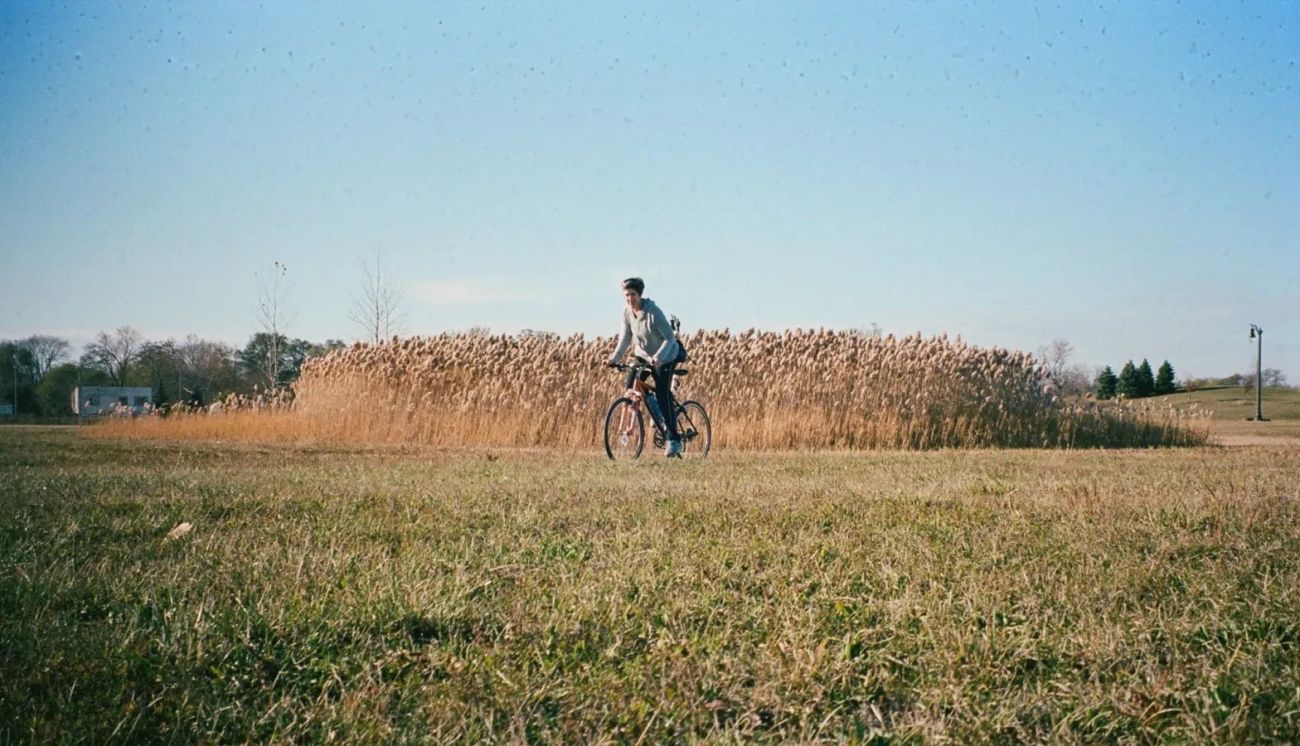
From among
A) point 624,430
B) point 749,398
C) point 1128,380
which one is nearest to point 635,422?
point 624,430

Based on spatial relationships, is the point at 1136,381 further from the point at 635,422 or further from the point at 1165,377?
the point at 635,422

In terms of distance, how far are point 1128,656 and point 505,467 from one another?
24.7ft

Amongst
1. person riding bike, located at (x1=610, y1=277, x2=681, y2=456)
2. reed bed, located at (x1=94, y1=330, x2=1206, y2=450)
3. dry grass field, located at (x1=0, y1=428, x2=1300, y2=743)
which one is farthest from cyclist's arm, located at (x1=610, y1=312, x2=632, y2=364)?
dry grass field, located at (x1=0, y1=428, x2=1300, y2=743)

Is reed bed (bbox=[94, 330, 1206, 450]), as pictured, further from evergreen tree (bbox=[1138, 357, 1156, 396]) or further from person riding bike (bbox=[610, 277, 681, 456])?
evergreen tree (bbox=[1138, 357, 1156, 396])

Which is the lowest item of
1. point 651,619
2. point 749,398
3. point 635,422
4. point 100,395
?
point 651,619

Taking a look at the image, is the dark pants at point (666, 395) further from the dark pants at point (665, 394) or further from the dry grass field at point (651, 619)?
the dry grass field at point (651, 619)

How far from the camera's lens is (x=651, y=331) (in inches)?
486

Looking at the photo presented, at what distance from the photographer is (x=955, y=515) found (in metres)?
5.87

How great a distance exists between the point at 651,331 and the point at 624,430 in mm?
1530

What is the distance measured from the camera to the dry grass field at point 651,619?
271cm

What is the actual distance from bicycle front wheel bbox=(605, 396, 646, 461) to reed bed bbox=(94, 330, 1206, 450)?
308cm

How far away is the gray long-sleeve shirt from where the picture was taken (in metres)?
12.3

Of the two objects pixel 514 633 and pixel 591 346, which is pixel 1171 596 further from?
pixel 591 346

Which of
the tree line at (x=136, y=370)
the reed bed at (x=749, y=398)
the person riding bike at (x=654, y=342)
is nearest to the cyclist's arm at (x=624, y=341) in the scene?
the person riding bike at (x=654, y=342)
